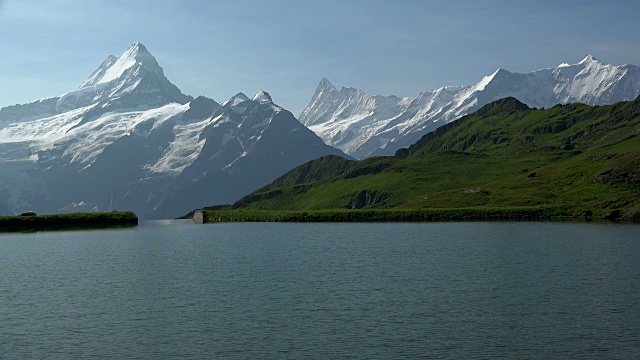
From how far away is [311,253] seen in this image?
113750 millimetres

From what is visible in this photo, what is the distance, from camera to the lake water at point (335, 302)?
51844mm

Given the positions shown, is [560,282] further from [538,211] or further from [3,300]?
[538,211]

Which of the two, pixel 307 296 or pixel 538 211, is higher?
pixel 538 211

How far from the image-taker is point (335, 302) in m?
67.7

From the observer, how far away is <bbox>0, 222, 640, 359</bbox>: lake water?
170ft

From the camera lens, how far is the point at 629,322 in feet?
183

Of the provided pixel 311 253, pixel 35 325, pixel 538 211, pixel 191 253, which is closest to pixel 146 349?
pixel 35 325

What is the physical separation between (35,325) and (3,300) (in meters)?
16.0

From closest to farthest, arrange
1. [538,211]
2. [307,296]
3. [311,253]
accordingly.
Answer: [307,296], [311,253], [538,211]

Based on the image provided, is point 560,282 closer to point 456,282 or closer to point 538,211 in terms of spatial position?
point 456,282

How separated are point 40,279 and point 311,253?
4206 cm

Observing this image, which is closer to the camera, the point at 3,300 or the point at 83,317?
the point at 83,317

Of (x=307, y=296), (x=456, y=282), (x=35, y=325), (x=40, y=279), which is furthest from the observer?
(x=40, y=279)

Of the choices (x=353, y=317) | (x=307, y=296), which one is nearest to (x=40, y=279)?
(x=307, y=296)
